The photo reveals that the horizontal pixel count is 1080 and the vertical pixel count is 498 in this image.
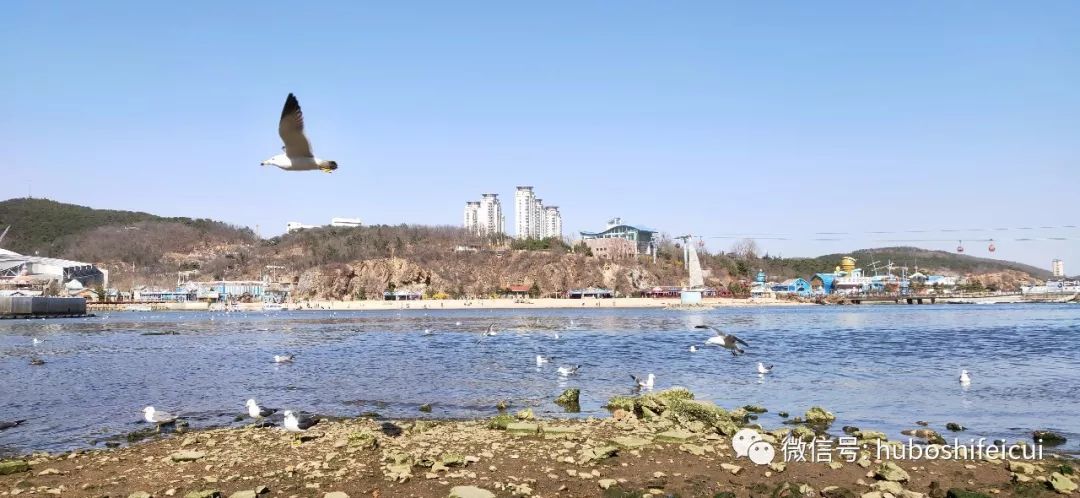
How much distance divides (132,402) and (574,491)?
1515cm

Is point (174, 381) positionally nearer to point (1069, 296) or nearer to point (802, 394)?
point (802, 394)

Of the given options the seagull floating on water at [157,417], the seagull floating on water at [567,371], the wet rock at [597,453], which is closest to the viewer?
the wet rock at [597,453]

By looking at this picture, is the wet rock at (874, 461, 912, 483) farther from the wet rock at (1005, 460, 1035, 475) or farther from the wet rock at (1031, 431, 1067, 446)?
the wet rock at (1031, 431, 1067, 446)

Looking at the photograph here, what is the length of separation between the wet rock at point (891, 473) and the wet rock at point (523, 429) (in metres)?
5.63

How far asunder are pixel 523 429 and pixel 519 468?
299 centimetres

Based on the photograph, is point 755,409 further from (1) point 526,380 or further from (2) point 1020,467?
(1) point 526,380

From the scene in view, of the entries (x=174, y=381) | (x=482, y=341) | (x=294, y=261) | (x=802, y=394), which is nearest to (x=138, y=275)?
(x=294, y=261)

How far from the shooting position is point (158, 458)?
39.1 feet

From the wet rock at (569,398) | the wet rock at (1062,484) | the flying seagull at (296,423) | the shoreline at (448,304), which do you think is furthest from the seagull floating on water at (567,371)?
the shoreline at (448,304)

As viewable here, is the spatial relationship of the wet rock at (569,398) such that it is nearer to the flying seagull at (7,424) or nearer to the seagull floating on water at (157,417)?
the seagull floating on water at (157,417)

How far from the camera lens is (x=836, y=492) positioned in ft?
30.5

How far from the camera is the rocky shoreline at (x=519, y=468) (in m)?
9.46

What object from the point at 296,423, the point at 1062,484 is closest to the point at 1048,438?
the point at 1062,484

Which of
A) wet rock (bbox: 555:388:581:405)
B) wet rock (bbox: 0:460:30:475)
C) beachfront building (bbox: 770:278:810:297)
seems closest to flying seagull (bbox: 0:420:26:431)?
wet rock (bbox: 0:460:30:475)
